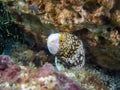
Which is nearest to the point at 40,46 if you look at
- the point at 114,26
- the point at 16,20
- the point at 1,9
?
the point at 16,20

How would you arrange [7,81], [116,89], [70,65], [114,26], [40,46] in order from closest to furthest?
1. [7,81]
2. [114,26]
3. [70,65]
4. [116,89]
5. [40,46]

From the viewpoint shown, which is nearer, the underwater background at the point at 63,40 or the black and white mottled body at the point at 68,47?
the underwater background at the point at 63,40

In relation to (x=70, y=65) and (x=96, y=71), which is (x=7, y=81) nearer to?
(x=70, y=65)

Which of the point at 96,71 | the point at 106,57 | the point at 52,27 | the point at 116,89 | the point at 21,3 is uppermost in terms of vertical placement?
the point at 21,3

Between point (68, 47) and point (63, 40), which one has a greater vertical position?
point (63, 40)
